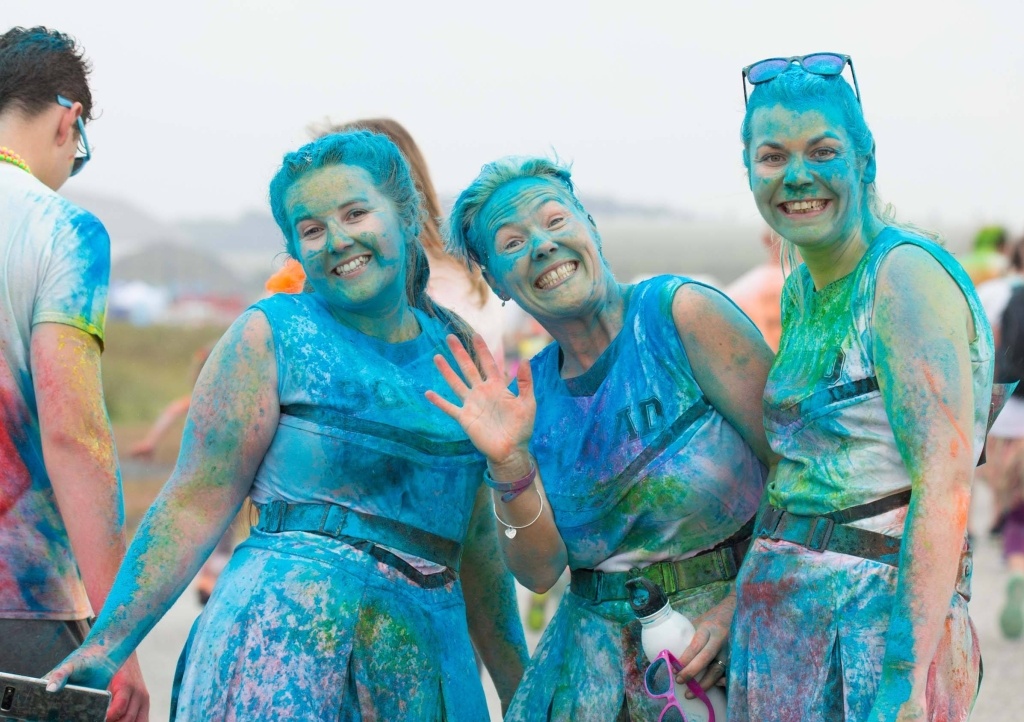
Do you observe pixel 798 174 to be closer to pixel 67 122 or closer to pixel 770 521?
pixel 770 521

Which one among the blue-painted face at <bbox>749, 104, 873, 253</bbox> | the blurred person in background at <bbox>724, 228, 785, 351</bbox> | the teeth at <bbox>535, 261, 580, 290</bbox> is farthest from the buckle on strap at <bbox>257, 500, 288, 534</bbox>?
the blurred person in background at <bbox>724, 228, 785, 351</bbox>

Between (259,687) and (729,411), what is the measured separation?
1.15 meters

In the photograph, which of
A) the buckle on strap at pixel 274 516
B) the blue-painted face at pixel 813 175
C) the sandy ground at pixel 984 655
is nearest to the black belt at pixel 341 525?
the buckle on strap at pixel 274 516

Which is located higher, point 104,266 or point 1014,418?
point 104,266

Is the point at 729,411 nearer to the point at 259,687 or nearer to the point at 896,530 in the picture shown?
the point at 896,530

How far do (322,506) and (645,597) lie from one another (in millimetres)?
714

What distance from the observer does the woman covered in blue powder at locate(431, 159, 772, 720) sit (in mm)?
2682

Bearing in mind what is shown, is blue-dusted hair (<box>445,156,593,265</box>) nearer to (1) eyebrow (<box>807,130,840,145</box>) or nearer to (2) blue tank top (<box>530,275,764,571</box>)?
(2) blue tank top (<box>530,275,764,571</box>)

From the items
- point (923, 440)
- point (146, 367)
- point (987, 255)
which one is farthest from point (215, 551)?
point (146, 367)

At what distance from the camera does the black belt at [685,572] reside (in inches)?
107

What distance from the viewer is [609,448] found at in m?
2.75

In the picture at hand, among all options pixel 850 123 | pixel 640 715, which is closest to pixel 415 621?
pixel 640 715

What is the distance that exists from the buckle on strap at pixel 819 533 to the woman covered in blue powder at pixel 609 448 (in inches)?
13.3

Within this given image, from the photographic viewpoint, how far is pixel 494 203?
2.86m
